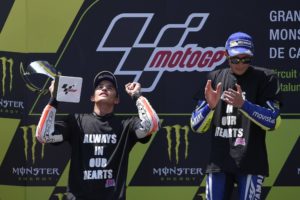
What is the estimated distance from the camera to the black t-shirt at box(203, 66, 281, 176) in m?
4.30

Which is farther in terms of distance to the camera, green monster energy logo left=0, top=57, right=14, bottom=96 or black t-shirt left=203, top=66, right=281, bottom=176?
green monster energy logo left=0, top=57, right=14, bottom=96

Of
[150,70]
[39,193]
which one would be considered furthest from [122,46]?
[39,193]

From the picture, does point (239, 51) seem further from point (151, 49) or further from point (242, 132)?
point (151, 49)

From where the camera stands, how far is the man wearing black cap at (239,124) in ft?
14.1

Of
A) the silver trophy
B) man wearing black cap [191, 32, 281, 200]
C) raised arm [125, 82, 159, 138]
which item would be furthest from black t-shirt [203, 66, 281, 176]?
the silver trophy

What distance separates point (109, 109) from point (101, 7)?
3.85 ft

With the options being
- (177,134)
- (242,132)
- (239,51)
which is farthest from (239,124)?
(177,134)

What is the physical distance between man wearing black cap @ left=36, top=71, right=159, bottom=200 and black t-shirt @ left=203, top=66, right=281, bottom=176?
16.7 inches

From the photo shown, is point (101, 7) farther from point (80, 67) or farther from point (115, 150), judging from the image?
point (115, 150)

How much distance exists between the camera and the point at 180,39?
213 inches

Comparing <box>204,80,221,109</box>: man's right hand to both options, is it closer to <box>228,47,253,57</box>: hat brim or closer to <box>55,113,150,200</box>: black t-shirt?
<box>228,47,253,57</box>: hat brim

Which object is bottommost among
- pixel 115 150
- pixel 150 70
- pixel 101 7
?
pixel 115 150

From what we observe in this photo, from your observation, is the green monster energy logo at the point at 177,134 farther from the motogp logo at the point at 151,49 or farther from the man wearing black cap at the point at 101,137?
the man wearing black cap at the point at 101,137

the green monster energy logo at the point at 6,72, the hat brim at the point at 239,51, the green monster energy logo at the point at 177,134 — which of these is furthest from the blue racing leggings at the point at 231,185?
the green monster energy logo at the point at 6,72
